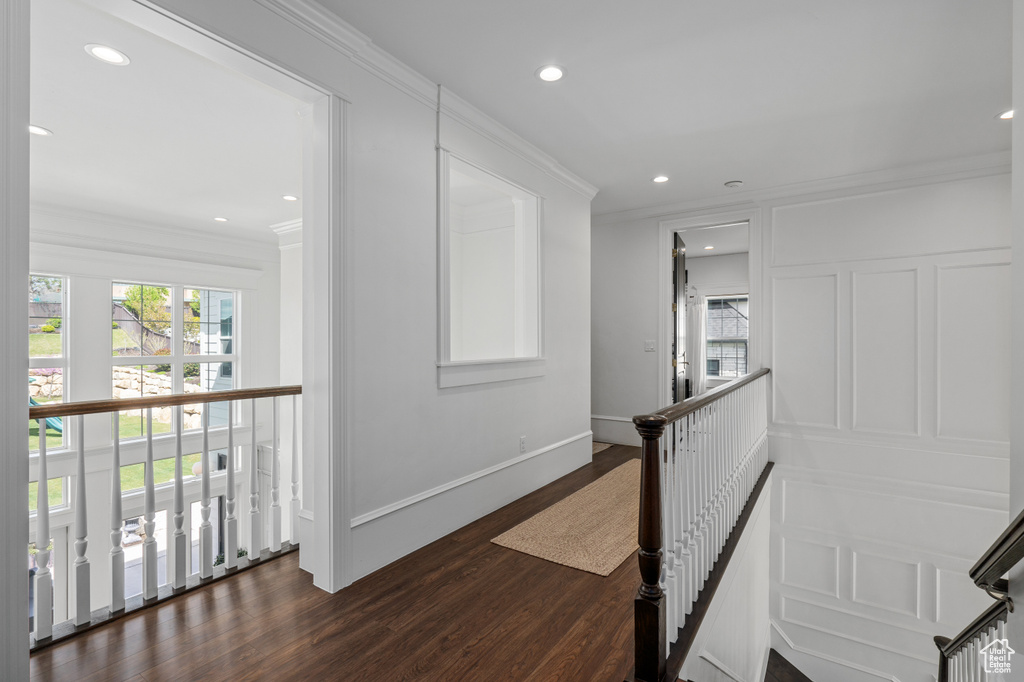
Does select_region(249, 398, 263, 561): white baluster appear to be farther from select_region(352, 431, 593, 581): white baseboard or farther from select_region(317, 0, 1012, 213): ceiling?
select_region(317, 0, 1012, 213): ceiling

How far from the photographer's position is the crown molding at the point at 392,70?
2031 mm

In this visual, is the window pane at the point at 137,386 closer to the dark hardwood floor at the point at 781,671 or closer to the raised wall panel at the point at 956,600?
the dark hardwood floor at the point at 781,671

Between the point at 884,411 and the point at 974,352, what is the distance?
2.44ft

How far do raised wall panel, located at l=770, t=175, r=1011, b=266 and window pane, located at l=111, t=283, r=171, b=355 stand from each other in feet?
21.2

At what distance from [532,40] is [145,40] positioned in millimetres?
1745

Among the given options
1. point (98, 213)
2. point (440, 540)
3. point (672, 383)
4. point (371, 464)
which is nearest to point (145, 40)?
point (371, 464)

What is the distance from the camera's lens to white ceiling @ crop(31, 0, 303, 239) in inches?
90.3

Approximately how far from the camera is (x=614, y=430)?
5.38 meters

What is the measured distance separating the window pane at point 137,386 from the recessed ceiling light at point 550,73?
5.32 meters

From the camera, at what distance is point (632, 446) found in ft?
17.0

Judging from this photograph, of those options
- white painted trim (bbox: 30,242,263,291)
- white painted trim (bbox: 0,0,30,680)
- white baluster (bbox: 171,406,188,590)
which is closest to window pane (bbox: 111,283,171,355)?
white painted trim (bbox: 30,242,263,291)

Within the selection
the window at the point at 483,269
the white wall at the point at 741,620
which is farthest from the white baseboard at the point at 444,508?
the white wall at the point at 741,620

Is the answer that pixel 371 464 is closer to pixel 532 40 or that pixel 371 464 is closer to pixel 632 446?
pixel 532 40

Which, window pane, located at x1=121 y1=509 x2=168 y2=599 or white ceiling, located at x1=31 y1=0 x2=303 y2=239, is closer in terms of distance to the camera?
white ceiling, located at x1=31 y1=0 x2=303 y2=239
